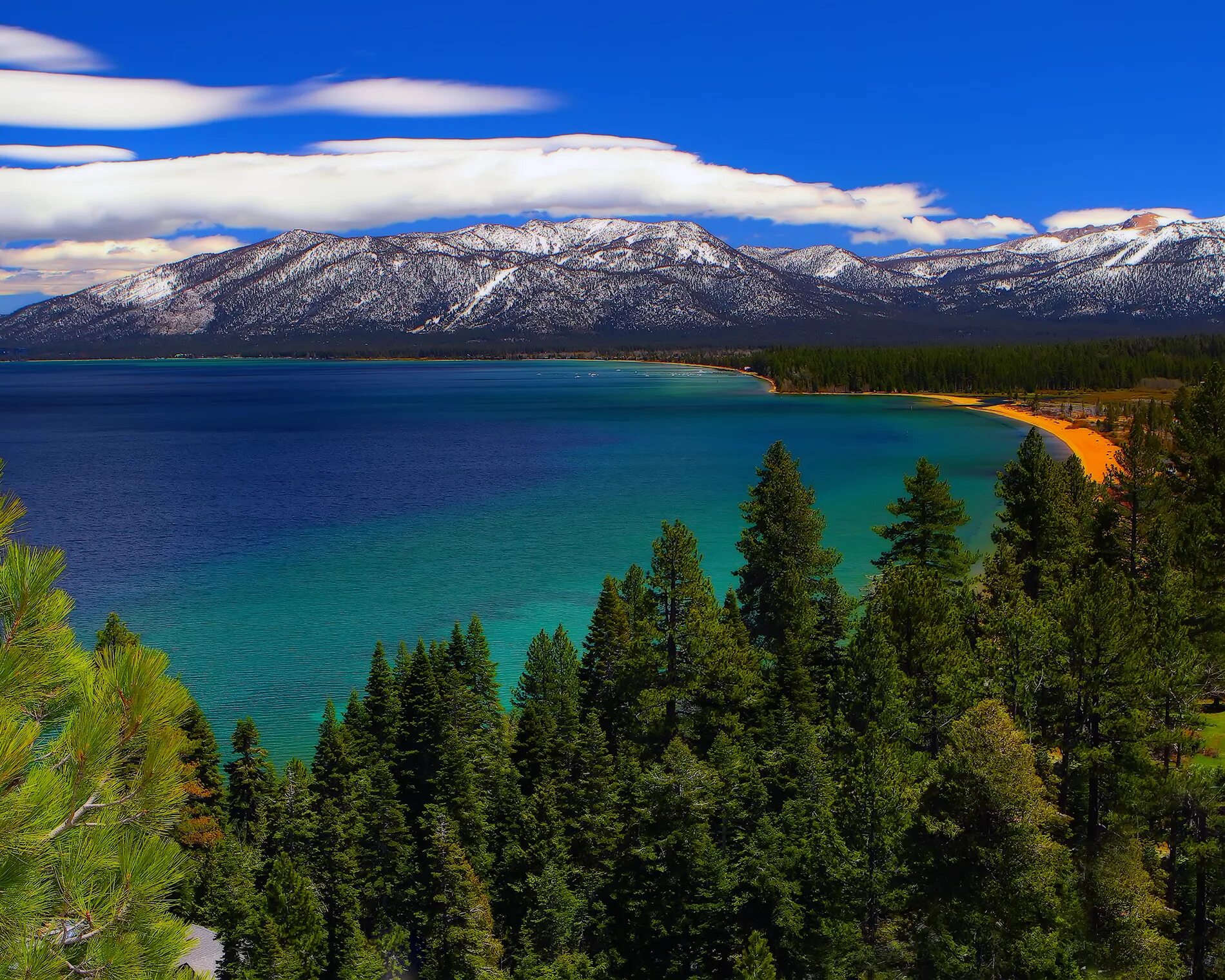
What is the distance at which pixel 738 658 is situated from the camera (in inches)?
1282

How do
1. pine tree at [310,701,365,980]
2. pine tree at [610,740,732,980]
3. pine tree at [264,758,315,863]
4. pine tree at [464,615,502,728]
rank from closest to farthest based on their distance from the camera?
pine tree at [610,740,732,980] < pine tree at [310,701,365,980] < pine tree at [264,758,315,863] < pine tree at [464,615,502,728]

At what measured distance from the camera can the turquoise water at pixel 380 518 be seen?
5466 cm

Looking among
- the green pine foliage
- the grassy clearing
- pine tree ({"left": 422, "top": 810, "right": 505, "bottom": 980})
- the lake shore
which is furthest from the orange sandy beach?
the green pine foliage

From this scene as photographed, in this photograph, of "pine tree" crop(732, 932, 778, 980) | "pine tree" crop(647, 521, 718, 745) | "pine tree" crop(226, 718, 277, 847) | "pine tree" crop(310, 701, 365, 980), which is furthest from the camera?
"pine tree" crop(226, 718, 277, 847)

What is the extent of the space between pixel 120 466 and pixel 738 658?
11762cm

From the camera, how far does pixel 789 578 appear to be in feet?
120

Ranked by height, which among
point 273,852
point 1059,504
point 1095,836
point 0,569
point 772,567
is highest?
point 0,569

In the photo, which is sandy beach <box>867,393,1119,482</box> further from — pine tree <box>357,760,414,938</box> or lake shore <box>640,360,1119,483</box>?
pine tree <box>357,760,414,938</box>

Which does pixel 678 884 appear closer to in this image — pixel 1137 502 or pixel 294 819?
pixel 294 819

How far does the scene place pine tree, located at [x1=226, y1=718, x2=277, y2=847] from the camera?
34.3 metres

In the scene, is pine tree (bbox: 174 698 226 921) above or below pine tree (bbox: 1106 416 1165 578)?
below

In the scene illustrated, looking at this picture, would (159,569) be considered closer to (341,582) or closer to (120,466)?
(341,582)

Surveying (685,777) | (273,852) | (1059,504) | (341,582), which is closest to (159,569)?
Result: (341,582)

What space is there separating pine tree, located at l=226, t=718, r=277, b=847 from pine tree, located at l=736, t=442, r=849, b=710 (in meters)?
20.5
